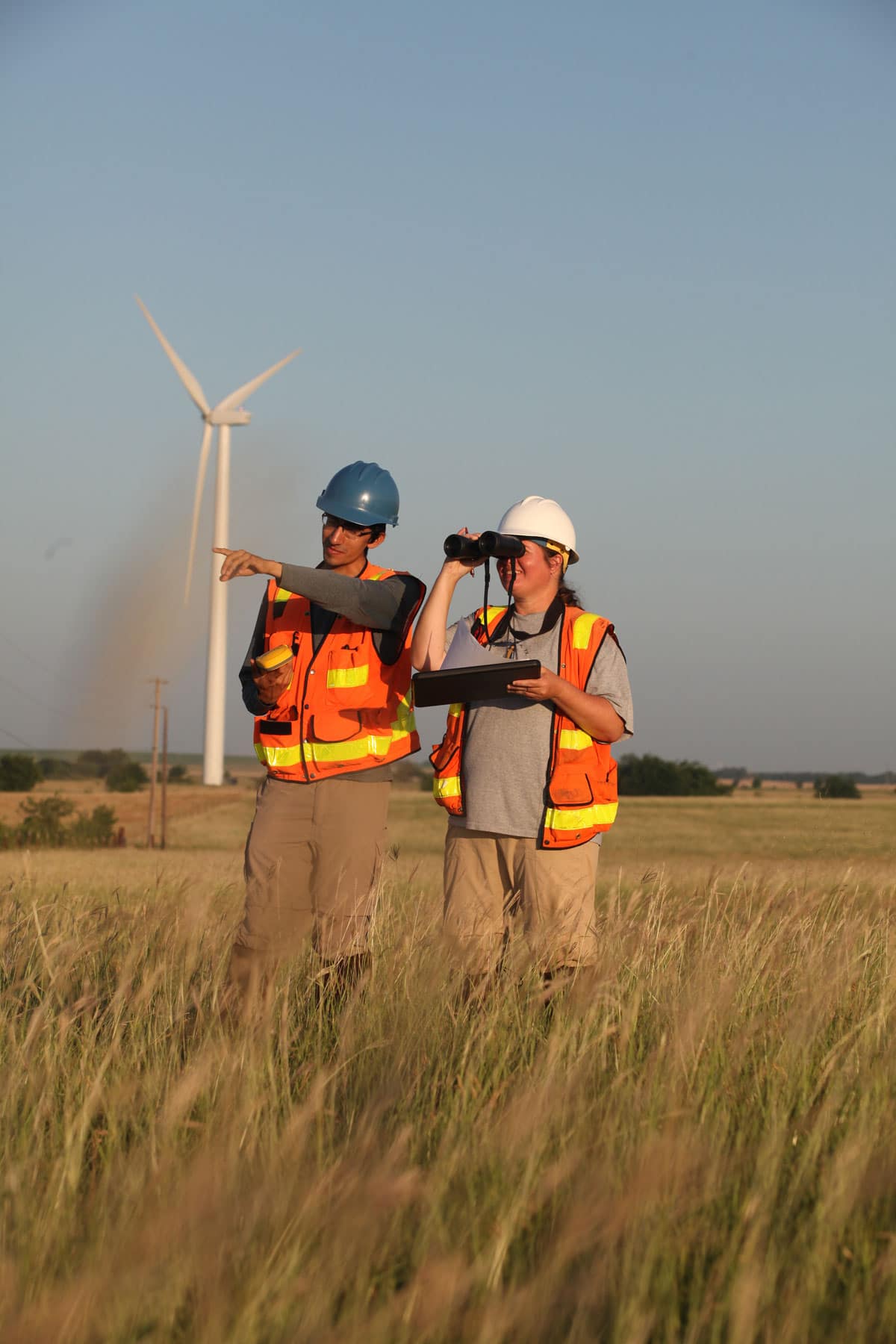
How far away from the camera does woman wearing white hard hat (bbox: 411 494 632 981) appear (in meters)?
4.53

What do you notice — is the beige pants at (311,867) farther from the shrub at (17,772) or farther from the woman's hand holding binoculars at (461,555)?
the shrub at (17,772)

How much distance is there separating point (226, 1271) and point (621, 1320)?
653mm

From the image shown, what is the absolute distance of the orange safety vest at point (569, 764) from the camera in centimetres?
453

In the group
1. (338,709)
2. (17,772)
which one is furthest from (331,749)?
(17,772)

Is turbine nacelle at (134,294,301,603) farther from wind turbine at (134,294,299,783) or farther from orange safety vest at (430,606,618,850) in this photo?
orange safety vest at (430,606,618,850)

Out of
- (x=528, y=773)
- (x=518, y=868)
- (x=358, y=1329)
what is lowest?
(x=358, y=1329)

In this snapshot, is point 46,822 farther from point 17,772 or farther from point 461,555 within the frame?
point 461,555

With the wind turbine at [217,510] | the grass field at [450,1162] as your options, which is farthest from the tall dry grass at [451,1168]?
the wind turbine at [217,510]

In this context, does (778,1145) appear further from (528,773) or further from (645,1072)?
(528,773)

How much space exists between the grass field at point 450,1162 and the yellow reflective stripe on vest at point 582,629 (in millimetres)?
1219

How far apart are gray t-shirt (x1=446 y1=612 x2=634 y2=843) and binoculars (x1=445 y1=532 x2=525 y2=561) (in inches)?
12.1

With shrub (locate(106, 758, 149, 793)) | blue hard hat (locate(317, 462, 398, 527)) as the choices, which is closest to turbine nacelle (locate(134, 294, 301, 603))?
blue hard hat (locate(317, 462, 398, 527))

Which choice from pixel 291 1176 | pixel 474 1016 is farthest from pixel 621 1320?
pixel 474 1016

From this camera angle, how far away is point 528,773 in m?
4.64
